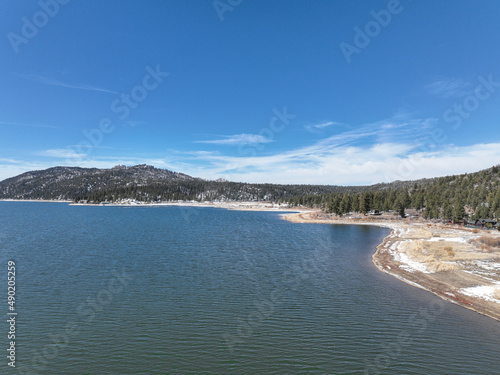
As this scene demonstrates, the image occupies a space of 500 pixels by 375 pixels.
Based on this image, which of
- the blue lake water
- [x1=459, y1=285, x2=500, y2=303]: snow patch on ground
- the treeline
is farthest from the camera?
the treeline

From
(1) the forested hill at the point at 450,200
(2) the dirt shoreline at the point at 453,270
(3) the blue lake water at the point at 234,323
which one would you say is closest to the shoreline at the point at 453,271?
(2) the dirt shoreline at the point at 453,270

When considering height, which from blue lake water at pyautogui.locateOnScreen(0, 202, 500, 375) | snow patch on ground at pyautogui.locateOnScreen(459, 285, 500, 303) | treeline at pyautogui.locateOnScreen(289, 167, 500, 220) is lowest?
blue lake water at pyautogui.locateOnScreen(0, 202, 500, 375)

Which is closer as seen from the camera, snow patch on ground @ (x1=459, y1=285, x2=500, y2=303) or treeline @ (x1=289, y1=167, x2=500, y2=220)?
snow patch on ground @ (x1=459, y1=285, x2=500, y2=303)

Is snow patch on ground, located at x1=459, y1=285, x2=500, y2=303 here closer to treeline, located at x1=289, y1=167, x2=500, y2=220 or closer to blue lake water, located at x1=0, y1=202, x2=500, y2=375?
blue lake water, located at x1=0, y1=202, x2=500, y2=375

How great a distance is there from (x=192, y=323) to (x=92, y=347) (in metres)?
6.33

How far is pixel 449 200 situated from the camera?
404 ft

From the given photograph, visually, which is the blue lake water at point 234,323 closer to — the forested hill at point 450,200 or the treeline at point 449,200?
the forested hill at point 450,200

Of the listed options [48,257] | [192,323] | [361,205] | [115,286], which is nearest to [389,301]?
[192,323]

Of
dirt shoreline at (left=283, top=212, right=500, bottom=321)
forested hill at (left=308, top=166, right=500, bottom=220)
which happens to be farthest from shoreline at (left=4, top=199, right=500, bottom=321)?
forested hill at (left=308, top=166, right=500, bottom=220)

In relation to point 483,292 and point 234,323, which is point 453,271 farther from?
point 234,323

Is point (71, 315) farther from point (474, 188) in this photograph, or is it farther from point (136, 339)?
point (474, 188)

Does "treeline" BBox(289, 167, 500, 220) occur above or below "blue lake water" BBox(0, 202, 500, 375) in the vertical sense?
above

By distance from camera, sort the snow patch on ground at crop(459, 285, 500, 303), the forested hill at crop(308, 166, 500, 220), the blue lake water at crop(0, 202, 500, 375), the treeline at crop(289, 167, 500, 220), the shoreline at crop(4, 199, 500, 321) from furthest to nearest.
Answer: the treeline at crop(289, 167, 500, 220) < the forested hill at crop(308, 166, 500, 220) < the shoreline at crop(4, 199, 500, 321) < the snow patch on ground at crop(459, 285, 500, 303) < the blue lake water at crop(0, 202, 500, 375)

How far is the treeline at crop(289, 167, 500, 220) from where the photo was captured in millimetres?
101688
